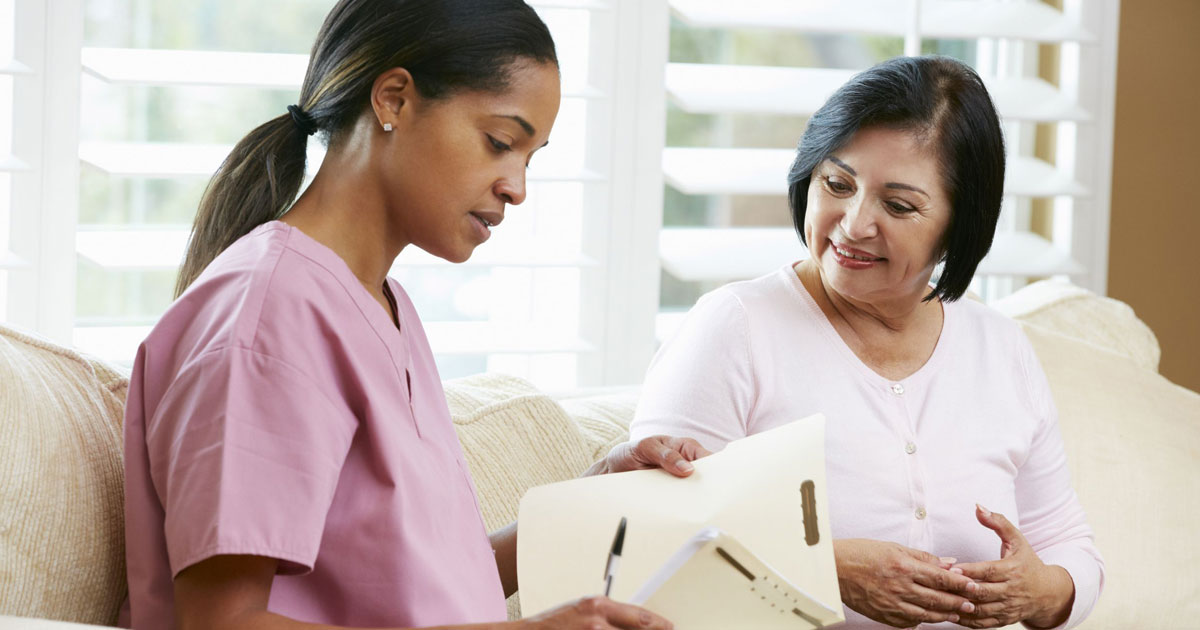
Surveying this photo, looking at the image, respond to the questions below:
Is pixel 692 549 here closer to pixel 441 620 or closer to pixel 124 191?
pixel 441 620

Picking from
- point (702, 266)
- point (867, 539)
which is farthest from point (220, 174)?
point (702, 266)

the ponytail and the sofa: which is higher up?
the ponytail

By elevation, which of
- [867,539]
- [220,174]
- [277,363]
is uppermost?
[220,174]

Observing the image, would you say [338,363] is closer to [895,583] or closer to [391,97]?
[391,97]

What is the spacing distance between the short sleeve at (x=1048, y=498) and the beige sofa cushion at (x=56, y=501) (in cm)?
122

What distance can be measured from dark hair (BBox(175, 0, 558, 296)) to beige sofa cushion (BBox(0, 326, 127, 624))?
163 mm

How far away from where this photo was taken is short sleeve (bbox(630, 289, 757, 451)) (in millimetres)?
1556

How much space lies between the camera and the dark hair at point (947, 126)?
5.25 feet

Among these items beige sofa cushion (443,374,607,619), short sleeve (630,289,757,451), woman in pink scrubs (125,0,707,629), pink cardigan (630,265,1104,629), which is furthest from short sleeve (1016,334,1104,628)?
woman in pink scrubs (125,0,707,629)

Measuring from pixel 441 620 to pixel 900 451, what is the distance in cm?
78

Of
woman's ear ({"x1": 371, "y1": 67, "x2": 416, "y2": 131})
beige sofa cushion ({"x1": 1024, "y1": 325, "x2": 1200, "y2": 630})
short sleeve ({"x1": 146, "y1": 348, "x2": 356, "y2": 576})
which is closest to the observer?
short sleeve ({"x1": 146, "y1": 348, "x2": 356, "y2": 576})

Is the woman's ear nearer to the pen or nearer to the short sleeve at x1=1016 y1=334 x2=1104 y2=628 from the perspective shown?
the pen

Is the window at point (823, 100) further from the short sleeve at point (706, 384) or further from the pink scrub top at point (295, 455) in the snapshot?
the pink scrub top at point (295, 455)

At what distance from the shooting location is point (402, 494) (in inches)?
40.6
